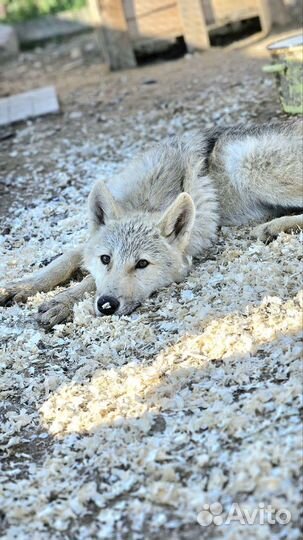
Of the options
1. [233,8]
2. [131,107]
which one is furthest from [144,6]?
[131,107]

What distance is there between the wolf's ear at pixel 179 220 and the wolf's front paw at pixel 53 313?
2.36 ft

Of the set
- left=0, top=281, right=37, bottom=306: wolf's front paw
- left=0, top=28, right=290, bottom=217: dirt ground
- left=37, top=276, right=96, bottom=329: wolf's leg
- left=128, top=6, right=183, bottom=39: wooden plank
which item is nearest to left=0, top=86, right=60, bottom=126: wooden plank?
left=0, top=28, right=290, bottom=217: dirt ground

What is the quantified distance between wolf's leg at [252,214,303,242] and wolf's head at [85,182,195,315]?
1.69ft

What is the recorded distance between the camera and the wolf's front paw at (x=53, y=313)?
4.36 metres

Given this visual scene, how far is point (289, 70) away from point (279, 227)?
254cm

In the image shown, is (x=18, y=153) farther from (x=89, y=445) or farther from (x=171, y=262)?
(x=89, y=445)

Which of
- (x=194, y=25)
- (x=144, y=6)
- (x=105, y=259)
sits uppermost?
(x=144, y=6)

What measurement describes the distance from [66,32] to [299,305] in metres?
12.1

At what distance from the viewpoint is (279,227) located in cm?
Result: 480

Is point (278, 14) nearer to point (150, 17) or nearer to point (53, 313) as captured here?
point (150, 17)

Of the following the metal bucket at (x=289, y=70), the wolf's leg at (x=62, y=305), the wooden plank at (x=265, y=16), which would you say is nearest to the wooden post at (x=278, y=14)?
the wooden plank at (x=265, y=16)

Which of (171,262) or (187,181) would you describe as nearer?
(171,262)

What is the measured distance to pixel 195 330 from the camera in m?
3.84

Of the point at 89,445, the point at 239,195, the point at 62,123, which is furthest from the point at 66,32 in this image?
the point at 89,445
